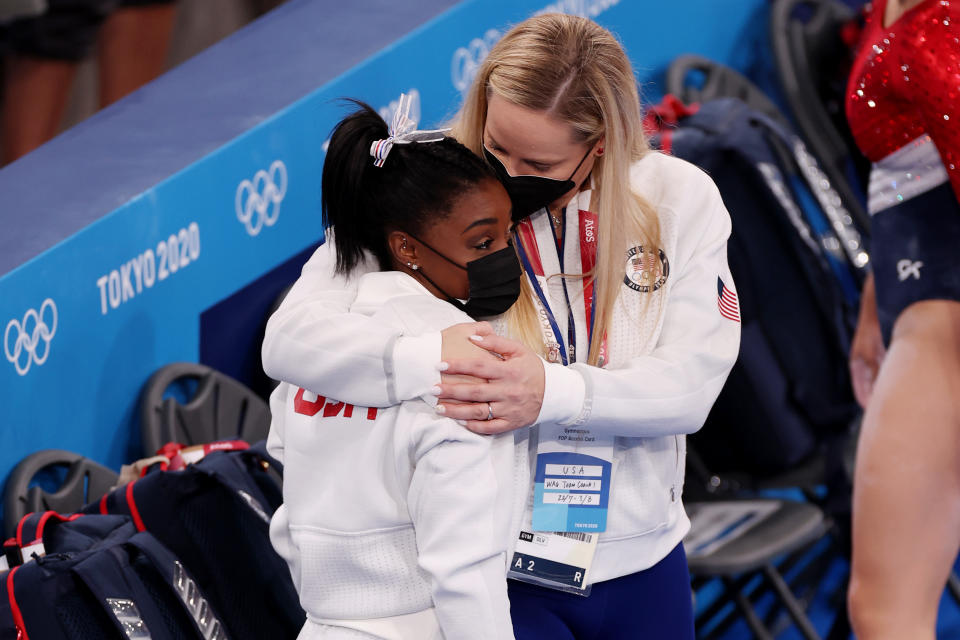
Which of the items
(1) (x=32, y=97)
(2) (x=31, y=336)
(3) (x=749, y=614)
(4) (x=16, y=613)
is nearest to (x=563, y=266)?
(4) (x=16, y=613)

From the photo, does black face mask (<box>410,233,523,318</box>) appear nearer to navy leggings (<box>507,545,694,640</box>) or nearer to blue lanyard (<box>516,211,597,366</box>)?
blue lanyard (<box>516,211,597,366</box>)

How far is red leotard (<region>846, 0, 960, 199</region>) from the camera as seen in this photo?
223 cm

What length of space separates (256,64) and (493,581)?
6.17ft

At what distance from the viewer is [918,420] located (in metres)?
2.28

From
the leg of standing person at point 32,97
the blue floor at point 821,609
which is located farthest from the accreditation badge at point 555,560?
the leg of standing person at point 32,97

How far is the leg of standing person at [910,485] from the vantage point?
7.47 ft

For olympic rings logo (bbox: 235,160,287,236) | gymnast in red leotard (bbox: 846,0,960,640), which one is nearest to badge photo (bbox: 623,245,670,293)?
gymnast in red leotard (bbox: 846,0,960,640)

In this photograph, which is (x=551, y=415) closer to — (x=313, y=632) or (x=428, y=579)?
(x=428, y=579)

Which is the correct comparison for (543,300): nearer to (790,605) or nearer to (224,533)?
(224,533)

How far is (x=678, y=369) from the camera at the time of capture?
5.88 ft

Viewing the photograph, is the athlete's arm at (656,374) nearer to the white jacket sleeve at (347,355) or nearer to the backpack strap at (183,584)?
the white jacket sleeve at (347,355)

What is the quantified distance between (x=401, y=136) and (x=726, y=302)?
53 cm

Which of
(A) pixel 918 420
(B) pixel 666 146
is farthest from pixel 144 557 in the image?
(B) pixel 666 146

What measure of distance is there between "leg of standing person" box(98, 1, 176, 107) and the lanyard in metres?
2.24
